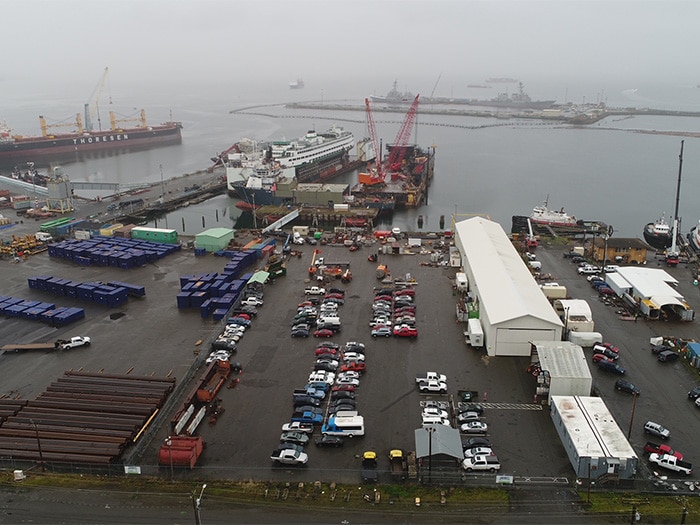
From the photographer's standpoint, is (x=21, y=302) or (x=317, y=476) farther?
(x=21, y=302)

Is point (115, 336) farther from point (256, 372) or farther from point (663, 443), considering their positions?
point (663, 443)

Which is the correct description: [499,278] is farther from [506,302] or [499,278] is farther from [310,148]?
[310,148]

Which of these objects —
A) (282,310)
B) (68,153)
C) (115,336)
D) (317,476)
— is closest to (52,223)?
(115,336)

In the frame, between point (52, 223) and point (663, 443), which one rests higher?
point (52, 223)

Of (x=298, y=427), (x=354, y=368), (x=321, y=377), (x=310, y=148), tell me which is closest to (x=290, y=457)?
(x=298, y=427)

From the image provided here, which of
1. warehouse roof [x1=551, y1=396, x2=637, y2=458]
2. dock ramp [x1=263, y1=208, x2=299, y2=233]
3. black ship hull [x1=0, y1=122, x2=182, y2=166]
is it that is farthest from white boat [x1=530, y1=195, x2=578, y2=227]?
black ship hull [x1=0, y1=122, x2=182, y2=166]

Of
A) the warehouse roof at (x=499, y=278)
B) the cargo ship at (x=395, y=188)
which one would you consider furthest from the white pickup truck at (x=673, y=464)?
the cargo ship at (x=395, y=188)

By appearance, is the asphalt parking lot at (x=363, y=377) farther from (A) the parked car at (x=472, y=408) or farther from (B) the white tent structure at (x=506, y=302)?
(B) the white tent structure at (x=506, y=302)
